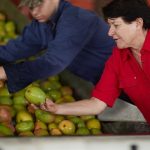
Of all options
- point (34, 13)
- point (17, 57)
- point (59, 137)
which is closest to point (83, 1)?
point (17, 57)

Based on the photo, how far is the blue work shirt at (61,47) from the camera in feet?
7.98

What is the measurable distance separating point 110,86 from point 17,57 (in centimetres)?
85

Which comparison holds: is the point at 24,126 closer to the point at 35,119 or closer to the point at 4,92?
the point at 35,119

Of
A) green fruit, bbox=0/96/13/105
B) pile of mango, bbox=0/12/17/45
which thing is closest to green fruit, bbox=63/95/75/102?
green fruit, bbox=0/96/13/105

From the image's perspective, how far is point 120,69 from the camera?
2383 millimetres

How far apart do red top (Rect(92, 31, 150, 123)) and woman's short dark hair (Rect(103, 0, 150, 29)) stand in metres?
0.21

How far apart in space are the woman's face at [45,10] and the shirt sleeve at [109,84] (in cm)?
44

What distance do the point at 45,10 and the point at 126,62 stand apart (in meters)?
0.54

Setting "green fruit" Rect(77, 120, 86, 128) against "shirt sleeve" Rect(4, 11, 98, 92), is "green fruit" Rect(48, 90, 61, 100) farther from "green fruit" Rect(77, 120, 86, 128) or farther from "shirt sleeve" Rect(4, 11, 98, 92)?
"shirt sleeve" Rect(4, 11, 98, 92)

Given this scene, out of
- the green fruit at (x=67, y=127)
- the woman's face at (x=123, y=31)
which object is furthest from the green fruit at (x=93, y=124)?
the woman's face at (x=123, y=31)

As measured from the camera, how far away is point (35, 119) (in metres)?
2.94

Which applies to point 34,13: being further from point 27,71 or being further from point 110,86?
point 110,86

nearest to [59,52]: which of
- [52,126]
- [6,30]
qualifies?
[52,126]

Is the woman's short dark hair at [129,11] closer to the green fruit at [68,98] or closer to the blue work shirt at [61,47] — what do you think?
the blue work shirt at [61,47]
